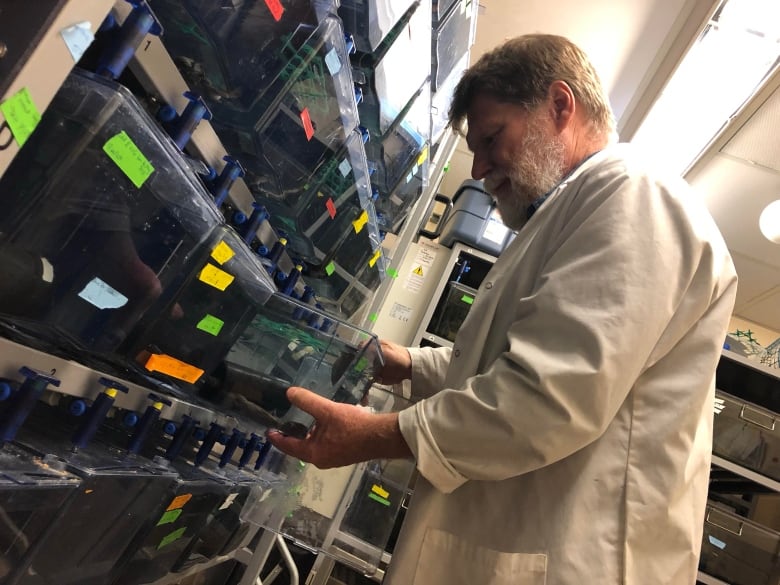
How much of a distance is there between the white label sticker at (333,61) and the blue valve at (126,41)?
0.47 metres

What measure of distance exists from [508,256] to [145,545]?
3.20 ft

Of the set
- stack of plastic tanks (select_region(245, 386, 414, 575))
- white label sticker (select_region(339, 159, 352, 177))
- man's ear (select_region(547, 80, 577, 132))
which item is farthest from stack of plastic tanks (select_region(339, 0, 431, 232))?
stack of plastic tanks (select_region(245, 386, 414, 575))

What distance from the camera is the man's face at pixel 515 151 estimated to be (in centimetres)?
134

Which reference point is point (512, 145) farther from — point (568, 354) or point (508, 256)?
point (568, 354)

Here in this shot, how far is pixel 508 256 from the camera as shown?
1.27 meters

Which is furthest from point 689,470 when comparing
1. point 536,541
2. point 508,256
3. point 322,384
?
point 322,384

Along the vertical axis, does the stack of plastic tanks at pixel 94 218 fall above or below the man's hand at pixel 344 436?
above

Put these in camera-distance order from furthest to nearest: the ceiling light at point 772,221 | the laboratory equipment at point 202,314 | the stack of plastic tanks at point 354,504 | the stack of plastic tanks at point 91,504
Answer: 1. the ceiling light at point 772,221
2. the stack of plastic tanks at point 354,504
3. the laboratory equipment at point 202,314
4. the stack of plastic tanks at point 91,504

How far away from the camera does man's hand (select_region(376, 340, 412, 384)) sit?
153 centimetres

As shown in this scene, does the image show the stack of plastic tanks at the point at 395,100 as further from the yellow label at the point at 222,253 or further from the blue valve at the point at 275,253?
the yellow label at the point at 222,253

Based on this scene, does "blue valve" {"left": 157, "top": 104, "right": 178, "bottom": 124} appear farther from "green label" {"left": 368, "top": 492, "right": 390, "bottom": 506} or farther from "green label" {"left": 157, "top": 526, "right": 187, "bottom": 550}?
"green label" {"left": 368, "top": 492, "right": 390, "bottom": 506}

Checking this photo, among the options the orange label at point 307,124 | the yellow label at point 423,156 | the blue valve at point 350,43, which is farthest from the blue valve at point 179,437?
the yellow label at point 423,156

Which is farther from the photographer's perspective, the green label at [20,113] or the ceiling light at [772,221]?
the ceiling light at [772,221]

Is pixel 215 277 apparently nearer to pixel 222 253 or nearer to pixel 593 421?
pixel 222 253
